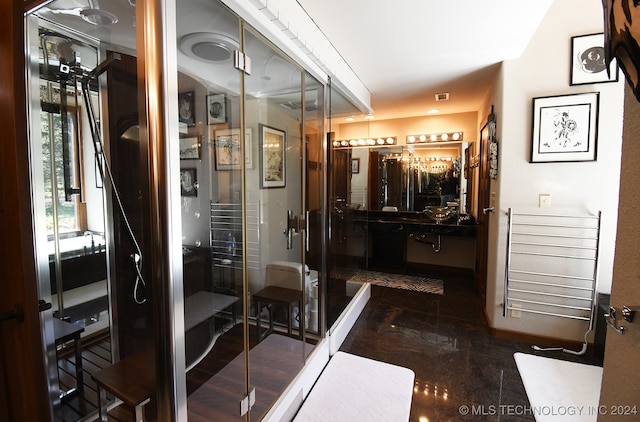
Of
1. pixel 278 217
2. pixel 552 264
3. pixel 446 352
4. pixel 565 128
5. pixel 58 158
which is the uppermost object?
pixel 565 128

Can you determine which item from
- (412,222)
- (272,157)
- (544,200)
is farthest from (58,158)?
(412,222)

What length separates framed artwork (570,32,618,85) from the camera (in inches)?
93.5

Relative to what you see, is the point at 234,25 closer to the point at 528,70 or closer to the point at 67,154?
the point at 67,154

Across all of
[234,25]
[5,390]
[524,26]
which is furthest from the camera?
[524,26]

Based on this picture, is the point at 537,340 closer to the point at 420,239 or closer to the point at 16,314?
the point at 420,239

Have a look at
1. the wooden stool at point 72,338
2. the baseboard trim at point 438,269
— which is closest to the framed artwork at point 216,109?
the wooden stool at point 72,338

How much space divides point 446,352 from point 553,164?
1.93m

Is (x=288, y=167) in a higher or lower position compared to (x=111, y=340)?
higher

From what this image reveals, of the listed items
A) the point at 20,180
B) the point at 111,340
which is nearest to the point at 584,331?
the point at 111,340

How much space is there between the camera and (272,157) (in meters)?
2.65

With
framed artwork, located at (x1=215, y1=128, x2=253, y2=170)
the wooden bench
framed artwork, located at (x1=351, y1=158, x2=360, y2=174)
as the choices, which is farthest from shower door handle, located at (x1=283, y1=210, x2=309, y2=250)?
framed artwork, located at (x1=351, y1=158, x2=360, y2=174)

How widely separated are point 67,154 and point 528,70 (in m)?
3.77

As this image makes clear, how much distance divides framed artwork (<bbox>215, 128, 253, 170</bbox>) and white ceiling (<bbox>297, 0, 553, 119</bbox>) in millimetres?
1026

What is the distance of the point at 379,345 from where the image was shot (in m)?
2.73
